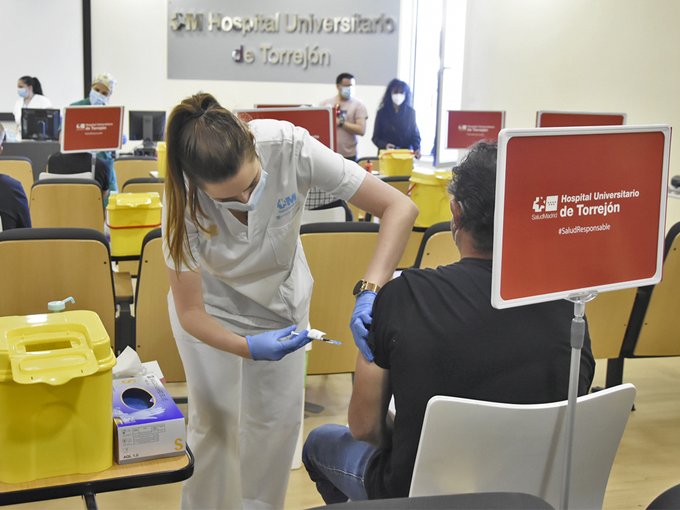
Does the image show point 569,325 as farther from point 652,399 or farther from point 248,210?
point 652,399

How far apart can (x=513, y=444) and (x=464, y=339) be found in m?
0.19

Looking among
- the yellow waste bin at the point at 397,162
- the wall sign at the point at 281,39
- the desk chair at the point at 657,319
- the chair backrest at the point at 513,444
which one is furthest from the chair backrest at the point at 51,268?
the wall sign at the point at 281,39

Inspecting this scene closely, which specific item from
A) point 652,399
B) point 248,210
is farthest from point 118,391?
point 652,399

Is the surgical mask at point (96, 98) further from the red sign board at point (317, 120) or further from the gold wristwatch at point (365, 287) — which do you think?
the gold wristwatch at point (365, 287)

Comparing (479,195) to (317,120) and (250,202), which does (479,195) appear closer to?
(250,202)

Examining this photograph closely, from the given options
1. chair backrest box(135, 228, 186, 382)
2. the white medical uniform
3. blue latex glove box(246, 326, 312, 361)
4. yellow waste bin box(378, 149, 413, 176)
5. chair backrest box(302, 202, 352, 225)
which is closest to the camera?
blue latex glove box(246, 326, 312, 361)

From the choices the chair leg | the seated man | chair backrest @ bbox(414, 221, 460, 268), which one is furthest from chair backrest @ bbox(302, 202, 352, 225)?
the seated man

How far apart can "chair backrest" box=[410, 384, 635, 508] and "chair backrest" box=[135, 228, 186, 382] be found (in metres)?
1.48

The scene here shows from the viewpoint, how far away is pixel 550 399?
139cm

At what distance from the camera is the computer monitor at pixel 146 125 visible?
761 centimetres

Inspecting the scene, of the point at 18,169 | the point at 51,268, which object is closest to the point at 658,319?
the point at 51,268

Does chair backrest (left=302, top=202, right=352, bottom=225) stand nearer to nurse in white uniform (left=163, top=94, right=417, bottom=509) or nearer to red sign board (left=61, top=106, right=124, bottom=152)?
nurse in white uniform (left=163, top=94, right=417, bottom=509)

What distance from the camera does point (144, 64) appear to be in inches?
398

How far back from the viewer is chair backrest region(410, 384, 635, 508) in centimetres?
126
